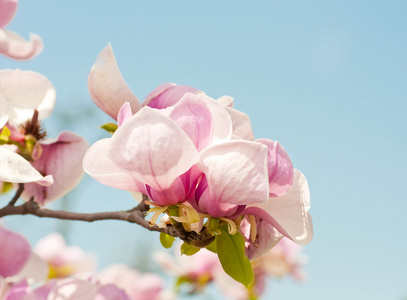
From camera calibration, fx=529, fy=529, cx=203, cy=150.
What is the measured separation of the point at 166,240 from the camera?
0.65 m

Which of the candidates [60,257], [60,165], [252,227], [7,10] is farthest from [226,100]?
[60,257]

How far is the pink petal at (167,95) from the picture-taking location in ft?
2.36

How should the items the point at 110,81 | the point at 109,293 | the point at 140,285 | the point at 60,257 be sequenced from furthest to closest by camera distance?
the point at 60,257 → the point at 140,285 → the point at 109,293 → the point at 110,81

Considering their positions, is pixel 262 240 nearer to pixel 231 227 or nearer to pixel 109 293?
pixel 231 227

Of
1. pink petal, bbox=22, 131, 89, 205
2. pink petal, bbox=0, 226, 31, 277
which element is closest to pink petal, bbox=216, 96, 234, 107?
pink petal, bbox=22, 131, 89, 205

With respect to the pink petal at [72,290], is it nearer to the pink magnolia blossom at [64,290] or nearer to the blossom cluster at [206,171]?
the pink magnolia blossom at [64,290]

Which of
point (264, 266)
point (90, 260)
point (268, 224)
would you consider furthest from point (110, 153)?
point (264, 266)

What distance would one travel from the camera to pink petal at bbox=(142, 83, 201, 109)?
28.3 inches

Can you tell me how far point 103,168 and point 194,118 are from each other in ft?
0.39

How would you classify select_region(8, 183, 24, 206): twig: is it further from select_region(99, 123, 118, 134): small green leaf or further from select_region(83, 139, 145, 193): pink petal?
select_region(83, 139, 145, 193): pink petal

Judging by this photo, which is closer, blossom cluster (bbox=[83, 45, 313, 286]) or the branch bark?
blossom cluster (bbox=[83, 45, 313, 286])

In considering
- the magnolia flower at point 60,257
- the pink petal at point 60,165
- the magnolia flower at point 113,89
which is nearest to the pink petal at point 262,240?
the magnolia flower at point 113,89

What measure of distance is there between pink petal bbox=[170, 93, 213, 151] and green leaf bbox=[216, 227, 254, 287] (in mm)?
125

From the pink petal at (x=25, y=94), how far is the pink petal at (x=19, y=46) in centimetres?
4
